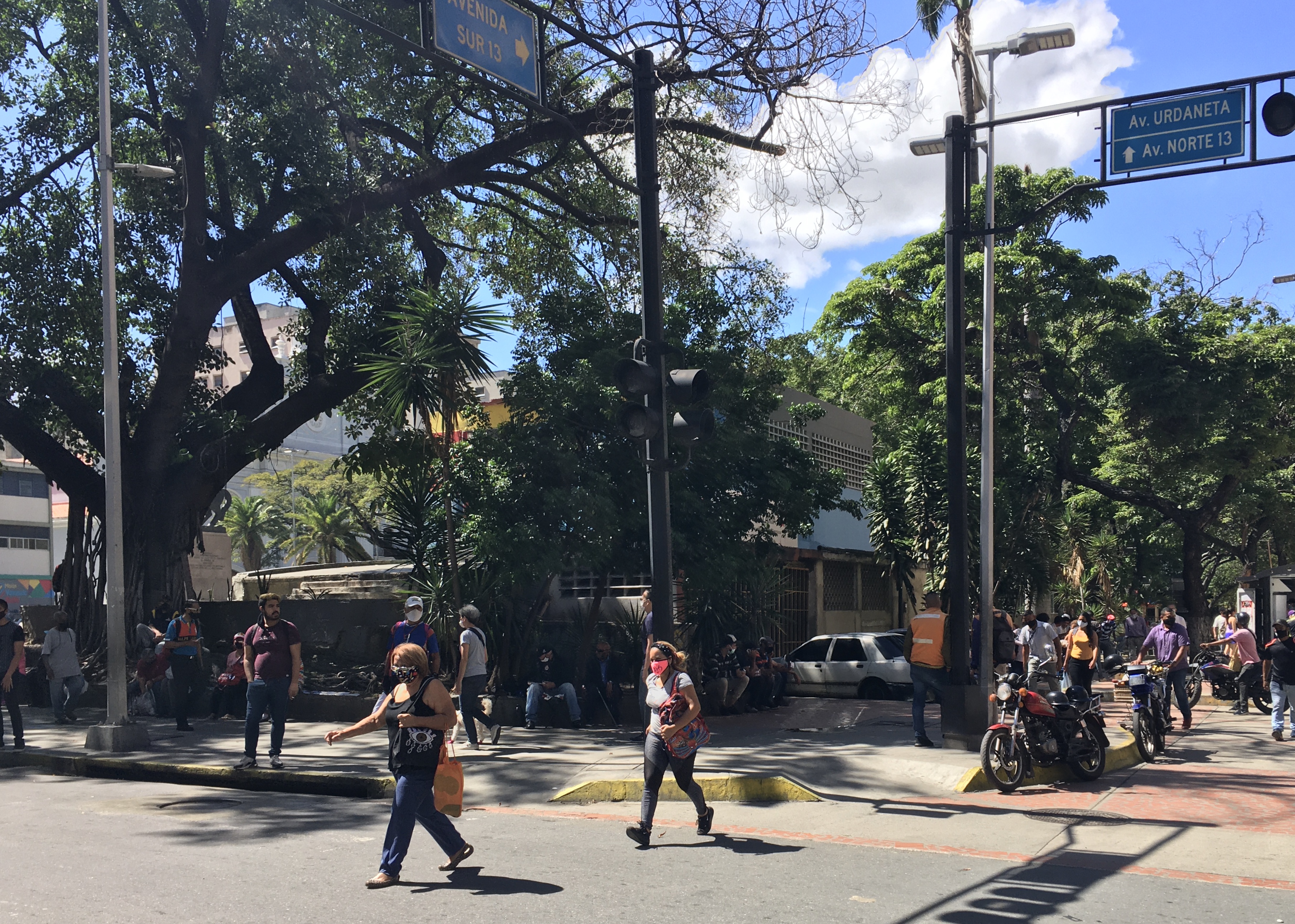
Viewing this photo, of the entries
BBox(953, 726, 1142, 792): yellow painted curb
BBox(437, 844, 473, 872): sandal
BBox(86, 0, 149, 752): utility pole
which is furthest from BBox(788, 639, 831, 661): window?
BBox(437, 844, 473, 872): sandal

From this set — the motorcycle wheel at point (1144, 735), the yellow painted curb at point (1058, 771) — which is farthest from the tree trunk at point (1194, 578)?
the motorcycle wheel at point (1144, 735)

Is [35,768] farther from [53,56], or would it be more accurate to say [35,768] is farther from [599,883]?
[53,56]

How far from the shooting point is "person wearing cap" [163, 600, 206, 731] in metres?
14.6

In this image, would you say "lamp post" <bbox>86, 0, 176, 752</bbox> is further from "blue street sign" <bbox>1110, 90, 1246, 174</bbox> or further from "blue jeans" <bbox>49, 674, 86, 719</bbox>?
"blue street sign" <bbox>1110, 90, 1246, 174</bbox>

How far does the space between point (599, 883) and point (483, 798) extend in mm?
4049

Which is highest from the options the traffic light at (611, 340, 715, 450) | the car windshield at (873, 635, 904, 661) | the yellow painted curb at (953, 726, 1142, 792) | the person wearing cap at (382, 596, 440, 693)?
the traffic light at (611, 340, 715, 450)

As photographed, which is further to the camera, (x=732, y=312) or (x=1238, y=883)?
(x=732, y=312)

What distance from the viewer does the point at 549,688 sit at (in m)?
15.0

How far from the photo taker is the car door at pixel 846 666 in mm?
20625

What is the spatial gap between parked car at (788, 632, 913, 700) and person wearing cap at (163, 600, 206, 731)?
9.55 meters

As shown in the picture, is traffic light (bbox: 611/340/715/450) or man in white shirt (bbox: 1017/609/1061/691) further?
man in white shirt (bbox: 1017/609/1061/691)

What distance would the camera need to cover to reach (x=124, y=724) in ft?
43.3

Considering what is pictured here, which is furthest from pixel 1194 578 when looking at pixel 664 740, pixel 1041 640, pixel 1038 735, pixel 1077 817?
pixel 664 740

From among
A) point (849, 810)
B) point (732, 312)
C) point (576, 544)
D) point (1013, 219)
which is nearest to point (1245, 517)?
point (1013, 219)
